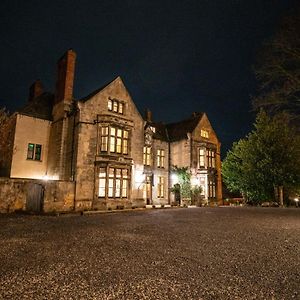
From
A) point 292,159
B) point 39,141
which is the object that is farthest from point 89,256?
point 292,159

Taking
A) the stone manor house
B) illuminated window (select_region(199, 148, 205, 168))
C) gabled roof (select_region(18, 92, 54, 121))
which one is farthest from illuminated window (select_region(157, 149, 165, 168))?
gabled roof (select_region(18, 92, 54, 121))

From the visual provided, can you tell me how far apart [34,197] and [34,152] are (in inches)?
234

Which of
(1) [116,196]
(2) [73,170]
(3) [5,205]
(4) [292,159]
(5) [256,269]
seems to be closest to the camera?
(5) [256,269]

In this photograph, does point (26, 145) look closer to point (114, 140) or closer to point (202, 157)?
point (114, 140)

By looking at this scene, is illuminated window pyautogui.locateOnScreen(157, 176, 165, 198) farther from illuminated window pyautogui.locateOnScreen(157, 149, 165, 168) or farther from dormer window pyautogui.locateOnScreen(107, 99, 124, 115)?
dormer window pyautogui.locateOnScreen(107, 99, 124, 115)

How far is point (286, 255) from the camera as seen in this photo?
555 centimetres

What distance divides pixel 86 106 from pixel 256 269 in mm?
18199

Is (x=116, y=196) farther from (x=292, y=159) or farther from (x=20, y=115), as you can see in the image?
(x=292, y=159)

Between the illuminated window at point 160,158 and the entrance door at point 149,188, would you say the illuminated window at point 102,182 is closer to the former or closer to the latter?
the entrance door at point 149,188

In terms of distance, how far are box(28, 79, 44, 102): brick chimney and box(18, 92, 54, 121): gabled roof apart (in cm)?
176

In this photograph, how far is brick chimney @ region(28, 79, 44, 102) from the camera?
26.5 meters

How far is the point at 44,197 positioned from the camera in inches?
631

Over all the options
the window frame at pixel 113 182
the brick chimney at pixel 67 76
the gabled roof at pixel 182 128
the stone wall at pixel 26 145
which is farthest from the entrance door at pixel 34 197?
the gabled roof at pixel 182 128

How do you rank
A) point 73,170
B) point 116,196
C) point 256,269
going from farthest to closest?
1. point 116,196
2. point 73,170
3. point 256,269
